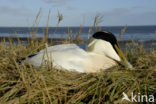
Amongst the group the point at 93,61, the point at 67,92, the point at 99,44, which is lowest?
the point at 67,92

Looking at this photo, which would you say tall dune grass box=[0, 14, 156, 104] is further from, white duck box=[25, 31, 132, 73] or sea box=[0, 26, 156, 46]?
sea box=[0, 26, 156, 46]

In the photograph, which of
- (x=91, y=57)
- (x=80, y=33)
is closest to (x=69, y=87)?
(x=91, y=57)

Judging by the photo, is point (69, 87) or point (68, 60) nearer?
point (69, 87)

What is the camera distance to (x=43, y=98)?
2133mm

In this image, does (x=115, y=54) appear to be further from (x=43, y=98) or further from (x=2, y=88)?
(x=2, y=88)

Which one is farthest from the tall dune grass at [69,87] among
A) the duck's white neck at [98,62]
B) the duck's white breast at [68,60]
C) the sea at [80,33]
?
the sea at [80,33]

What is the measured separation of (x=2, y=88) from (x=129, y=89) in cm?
144

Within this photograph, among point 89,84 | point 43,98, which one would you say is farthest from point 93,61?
point 43,98

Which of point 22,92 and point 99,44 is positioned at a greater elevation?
point 99,44

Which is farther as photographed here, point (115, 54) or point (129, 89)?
point (115, 54)

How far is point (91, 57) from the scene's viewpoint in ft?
10.3

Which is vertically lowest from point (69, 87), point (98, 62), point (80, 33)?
point (69, 87)

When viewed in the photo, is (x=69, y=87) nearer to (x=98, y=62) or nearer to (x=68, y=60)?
(x=68, y=60)

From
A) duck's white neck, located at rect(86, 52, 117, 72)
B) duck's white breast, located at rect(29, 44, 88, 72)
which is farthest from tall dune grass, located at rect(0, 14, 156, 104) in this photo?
duck's white neck, located at rect(86, 52, 117, 72)
